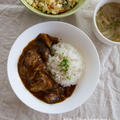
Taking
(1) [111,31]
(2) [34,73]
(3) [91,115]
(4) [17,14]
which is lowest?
(3) [91,115]

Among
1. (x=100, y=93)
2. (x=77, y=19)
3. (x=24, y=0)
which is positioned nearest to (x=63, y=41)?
(x=77, y=19)

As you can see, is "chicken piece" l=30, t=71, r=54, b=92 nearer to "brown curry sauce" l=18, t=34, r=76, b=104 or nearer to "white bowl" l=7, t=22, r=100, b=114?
"brown curry sauce" l=18, t=34, r=76, b=104

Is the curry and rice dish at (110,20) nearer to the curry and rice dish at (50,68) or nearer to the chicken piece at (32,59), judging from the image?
the curry and rice dish at (50,68)

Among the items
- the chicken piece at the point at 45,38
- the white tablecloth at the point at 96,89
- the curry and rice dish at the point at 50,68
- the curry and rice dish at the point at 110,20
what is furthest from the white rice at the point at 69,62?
the curry and rice dish at the point at 110,20

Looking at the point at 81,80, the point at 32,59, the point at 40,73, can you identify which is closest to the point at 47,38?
the point at 32,59

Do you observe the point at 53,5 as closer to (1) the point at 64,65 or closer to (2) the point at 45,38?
(2) the point at 45,38

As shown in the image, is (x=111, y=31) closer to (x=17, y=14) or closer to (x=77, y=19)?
(x=77, y=19)
